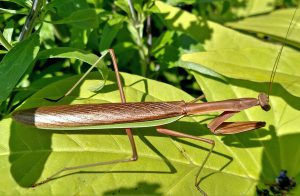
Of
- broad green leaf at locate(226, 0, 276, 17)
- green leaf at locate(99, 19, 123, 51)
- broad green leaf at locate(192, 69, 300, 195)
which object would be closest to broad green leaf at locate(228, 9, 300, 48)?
broad green leaf at locate(192, 69, 300, 195)

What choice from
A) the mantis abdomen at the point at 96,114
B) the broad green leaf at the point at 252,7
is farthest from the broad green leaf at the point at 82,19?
the broad green leaf at the point at 252,7

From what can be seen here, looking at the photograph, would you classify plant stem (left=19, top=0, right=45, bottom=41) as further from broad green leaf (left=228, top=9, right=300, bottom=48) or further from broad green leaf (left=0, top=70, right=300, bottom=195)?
broad green leaf (left=228, top=9, right=300, bottom=48)

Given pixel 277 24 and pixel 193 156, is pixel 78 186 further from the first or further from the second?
pixel 277 24

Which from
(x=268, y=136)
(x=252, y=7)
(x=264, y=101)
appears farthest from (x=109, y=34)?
(x=252, y=7)

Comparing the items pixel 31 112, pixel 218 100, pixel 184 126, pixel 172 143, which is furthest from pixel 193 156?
pixel 31 112

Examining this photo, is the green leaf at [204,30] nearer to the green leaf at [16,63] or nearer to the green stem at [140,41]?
the green stem at [140,41]
